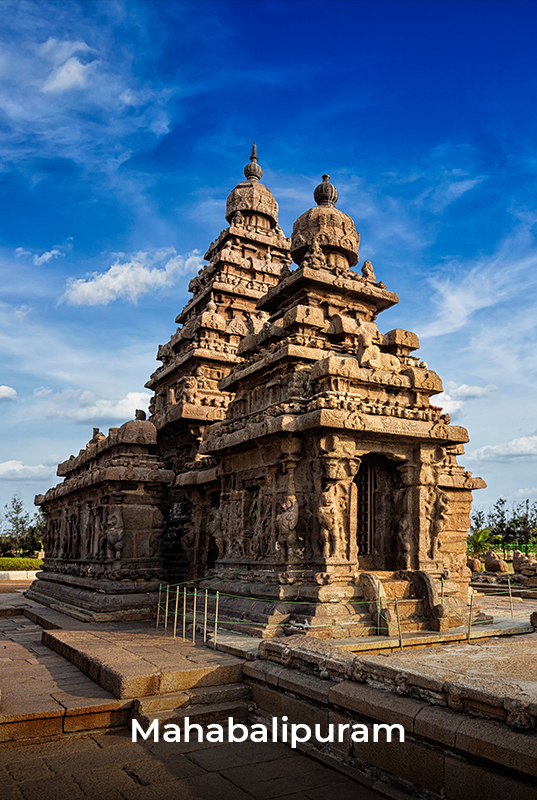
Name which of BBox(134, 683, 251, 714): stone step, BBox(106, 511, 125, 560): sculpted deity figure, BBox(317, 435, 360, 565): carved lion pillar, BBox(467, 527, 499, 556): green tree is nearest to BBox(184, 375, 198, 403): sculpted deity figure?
BBox(106, 511, 125, 560): sculpted deity figure

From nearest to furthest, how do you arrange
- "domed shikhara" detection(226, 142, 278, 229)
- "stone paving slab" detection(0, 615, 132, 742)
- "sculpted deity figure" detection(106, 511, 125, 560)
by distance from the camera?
"stone paving slab" detection(0, 615, 132, 742) → "sculpted deity figure" detection(106, 511, 125, 560) → "domed shikhara" detection(226, 142, 278, 229)

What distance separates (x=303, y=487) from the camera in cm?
1077

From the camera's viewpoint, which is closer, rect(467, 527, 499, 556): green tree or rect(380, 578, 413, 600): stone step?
rect(380, 578, 413, 600): stone step

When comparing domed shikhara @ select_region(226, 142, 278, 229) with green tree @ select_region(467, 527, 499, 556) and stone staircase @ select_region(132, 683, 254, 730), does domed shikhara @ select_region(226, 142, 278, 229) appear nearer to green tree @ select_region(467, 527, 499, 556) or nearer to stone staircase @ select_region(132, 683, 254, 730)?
green tree @ select_region(467, 527, 499, 556)

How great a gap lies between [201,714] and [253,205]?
69.7ft

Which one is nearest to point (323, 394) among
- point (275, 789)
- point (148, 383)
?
point (275, 789)

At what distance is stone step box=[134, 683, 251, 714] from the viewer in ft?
21.5

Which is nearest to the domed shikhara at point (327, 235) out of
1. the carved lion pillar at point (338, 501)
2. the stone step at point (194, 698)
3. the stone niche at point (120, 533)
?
the stone niche at point (120, 533)

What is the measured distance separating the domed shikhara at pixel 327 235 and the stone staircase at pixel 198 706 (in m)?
10.7

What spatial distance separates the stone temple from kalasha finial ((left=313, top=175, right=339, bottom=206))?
0.04 meters

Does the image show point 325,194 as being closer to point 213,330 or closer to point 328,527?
point 213,330

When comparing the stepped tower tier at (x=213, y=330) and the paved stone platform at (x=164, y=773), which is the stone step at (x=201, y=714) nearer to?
the paved stone platform at (x=164, y=773)

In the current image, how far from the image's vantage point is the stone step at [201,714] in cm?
638

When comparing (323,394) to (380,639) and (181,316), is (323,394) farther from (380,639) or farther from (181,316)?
(181,316)
